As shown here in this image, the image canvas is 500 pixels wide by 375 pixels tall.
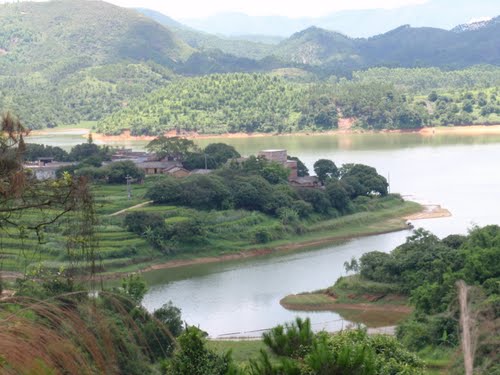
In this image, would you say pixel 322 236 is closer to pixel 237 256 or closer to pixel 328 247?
pixel 328 247

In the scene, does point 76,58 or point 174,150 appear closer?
point 174,150

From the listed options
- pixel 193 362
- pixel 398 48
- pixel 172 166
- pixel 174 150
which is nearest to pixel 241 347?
pixel 193 362

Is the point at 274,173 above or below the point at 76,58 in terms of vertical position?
below

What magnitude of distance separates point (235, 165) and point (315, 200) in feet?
18.3

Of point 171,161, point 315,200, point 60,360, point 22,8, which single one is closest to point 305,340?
point 60,360

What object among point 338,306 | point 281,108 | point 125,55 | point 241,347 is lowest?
point 338,306

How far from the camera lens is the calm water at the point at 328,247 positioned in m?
22.1

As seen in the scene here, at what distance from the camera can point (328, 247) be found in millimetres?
30766

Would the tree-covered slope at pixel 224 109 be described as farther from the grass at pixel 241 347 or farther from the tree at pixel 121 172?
the grass at pixel 241 347

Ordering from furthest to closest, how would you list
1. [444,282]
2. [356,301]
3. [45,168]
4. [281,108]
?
1. [281,108]
2. [45,168]
3. [356,301]
4. [444,282]

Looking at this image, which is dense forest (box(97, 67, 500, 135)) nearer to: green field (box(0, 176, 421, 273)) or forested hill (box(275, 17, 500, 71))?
green field (box(0, 176, 421, 273))

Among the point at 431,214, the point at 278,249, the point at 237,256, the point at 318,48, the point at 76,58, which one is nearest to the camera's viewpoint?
the point at 237,256

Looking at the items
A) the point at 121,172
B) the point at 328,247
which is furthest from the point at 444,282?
the point at 121,172

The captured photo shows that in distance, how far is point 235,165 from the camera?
128ft
